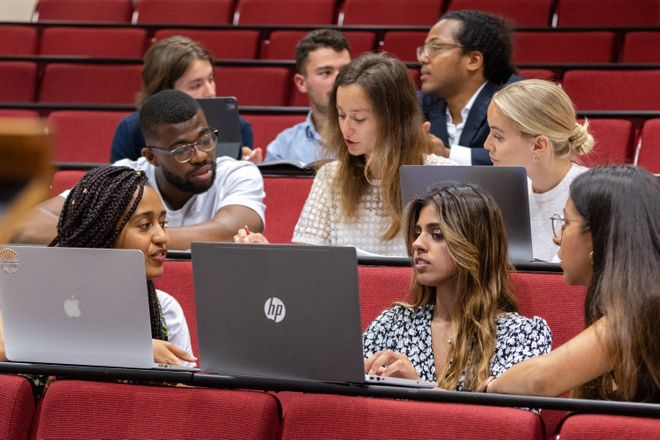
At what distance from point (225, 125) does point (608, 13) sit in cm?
138

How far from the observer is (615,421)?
0.78 m

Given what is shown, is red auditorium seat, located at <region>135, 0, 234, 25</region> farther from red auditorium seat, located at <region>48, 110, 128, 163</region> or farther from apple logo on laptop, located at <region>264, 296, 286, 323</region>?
apple logo on laptop, located at <region>264, 296, 286, 323</region>

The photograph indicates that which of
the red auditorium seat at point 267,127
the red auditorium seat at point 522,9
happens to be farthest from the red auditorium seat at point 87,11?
the red auditorium seat at point 267,127

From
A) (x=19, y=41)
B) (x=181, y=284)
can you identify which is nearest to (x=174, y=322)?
(x=181, y=284)

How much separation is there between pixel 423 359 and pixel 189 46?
1203 mm

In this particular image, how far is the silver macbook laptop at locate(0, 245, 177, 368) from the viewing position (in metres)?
0.98

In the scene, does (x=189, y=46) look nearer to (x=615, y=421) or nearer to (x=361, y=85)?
→ (x=361, y=85)

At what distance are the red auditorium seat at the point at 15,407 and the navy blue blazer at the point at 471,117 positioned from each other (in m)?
0.99

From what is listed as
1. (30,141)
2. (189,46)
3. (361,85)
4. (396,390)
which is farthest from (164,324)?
(189,46)

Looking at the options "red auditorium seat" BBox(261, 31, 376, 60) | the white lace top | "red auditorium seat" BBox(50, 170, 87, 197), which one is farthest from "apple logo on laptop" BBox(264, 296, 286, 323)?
"red auditorium seat" BBox(261, 31, 376, 60)

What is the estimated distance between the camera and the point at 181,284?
4.52 ft

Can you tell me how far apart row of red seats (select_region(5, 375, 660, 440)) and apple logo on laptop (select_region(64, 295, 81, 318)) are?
0.08 metres

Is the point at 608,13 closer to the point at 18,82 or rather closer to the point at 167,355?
the point at 18,82

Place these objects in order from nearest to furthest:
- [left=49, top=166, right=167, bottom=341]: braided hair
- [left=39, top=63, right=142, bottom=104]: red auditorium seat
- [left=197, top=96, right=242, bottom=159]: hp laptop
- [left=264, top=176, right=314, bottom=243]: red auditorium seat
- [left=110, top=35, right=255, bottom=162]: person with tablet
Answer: [left=49, top=166, right=167, bottom=341]: braided hair → [left=264, top=176, right=314, bottom=243]: red auditorium seat → [left=197, top=96, right=242, bottom=159]: hp laptop → [left=110, top=35, right=255, bottom=162]: person with tablet → [left=39, top=63, right=142, bottom=104]: red auditorium seat
